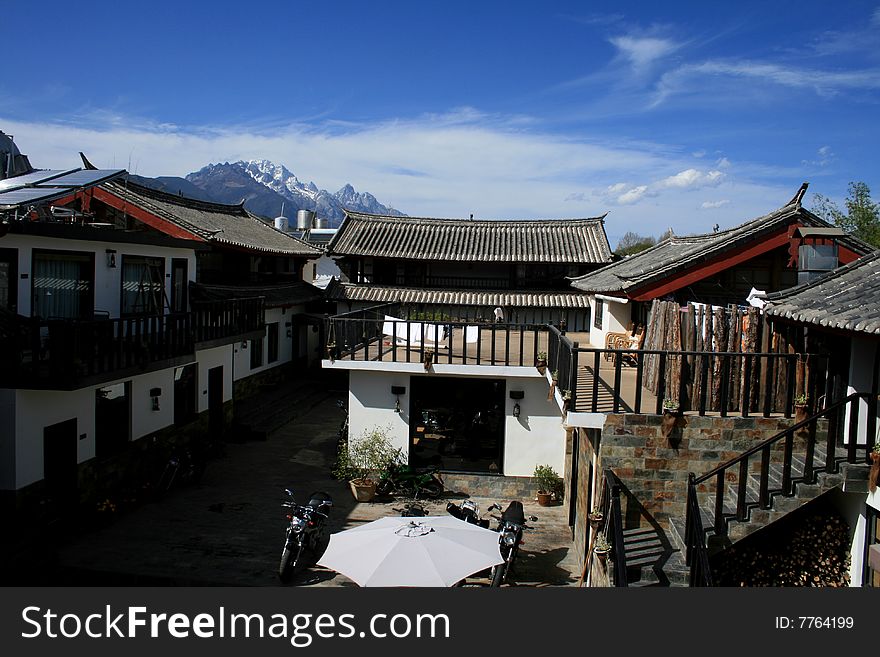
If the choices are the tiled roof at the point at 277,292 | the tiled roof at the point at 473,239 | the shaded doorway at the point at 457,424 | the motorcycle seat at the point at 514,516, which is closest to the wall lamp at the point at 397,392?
the shaded doorway at the point at 457,424

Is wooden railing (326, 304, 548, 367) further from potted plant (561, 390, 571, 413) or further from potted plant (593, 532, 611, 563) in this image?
potted plant (593, 532, 611, 563)

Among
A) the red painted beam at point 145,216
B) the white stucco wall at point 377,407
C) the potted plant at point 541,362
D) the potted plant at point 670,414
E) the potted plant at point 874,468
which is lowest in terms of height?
the white stucco wall at point 377,407

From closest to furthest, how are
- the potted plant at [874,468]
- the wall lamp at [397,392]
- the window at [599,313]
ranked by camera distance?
the potted plant at [874,468], the wall lamp at [397,392], the window at [599,313]

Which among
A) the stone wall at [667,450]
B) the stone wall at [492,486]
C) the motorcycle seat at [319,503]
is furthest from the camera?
the stone wall at [492,486]

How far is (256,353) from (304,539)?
599 inches

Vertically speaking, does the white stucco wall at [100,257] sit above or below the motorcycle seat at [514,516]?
above

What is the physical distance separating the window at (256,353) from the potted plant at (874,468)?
20.3 m

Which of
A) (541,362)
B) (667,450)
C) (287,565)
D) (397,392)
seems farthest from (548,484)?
(287,565)

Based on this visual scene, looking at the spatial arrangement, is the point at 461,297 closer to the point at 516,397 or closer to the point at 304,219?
the point at 516,397

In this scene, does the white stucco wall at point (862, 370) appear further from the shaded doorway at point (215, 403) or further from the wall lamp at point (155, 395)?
the shaded doorway at point (215, 403)

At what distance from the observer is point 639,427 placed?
9.37 m

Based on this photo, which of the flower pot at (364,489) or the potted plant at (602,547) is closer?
the potted plant at (602,547)

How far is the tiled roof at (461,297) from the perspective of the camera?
28906mm
